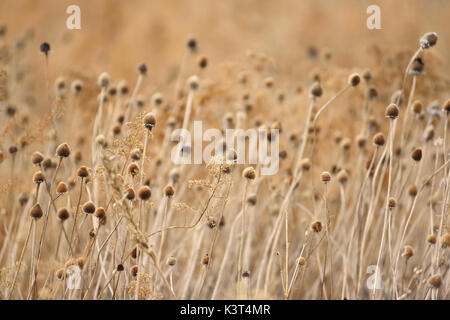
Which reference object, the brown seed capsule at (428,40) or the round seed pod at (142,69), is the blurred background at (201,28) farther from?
the brown seed capsule at (428,40)

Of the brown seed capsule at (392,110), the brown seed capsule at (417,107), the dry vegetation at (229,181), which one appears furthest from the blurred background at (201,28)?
the brown seed capsule at (392,110)

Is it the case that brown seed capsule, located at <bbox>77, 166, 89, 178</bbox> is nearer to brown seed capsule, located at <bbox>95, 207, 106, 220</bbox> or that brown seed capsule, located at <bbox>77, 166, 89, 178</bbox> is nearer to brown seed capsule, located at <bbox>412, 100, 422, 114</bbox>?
brown seed capsule, located at <bbox>95, 207, 106, 220</bbox>

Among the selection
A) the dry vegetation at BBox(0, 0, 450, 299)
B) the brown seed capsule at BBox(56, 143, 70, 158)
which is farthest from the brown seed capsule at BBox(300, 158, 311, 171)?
the brown seed capsule at BBox(56, 143, 70, 158)

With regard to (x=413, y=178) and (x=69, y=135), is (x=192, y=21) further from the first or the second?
(x=413, y=178)

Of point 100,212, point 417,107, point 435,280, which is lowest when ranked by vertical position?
point 435,280

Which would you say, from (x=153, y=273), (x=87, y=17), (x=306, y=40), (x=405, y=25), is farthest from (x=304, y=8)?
(x=153, y=273)

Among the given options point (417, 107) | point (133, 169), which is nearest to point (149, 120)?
point (133, 169)

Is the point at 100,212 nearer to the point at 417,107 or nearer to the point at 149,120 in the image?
the point at 149,120

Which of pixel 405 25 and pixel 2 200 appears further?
pixel 405 25
